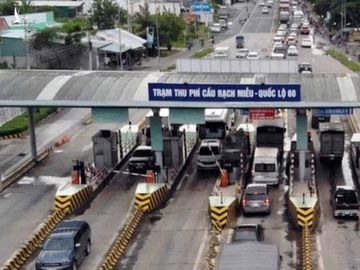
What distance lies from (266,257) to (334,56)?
6664cm

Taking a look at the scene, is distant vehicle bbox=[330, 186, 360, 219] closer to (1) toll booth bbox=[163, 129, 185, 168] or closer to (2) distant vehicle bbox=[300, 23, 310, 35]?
(1) toll booth bbox=[163, 129, 185, 168]

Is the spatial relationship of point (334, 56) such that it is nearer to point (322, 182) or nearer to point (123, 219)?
point (322, 182)

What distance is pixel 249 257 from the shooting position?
23.7 meters

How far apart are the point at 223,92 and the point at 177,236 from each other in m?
6.70

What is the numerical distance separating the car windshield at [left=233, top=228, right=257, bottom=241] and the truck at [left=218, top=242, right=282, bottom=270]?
203cm

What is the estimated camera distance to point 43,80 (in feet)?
125

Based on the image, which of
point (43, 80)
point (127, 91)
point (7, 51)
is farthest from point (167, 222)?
point (7, 51)

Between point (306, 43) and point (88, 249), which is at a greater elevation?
point (88, 249)

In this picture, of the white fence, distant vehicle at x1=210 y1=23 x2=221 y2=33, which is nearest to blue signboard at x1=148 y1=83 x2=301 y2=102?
the white fence

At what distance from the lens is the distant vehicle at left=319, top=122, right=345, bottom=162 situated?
131 feet

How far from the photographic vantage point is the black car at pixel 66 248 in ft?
84.3

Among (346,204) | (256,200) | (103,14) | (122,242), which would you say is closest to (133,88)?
(256,200)

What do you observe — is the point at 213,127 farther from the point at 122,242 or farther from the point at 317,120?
the point at 122,242

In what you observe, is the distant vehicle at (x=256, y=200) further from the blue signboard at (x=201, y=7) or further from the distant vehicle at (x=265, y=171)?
the blue signboard at (x=201, y=7)
